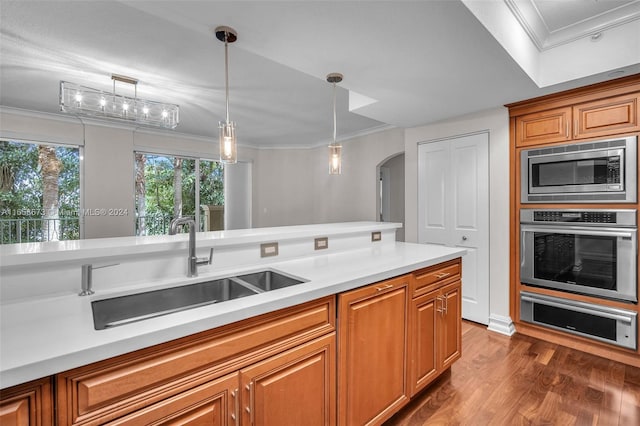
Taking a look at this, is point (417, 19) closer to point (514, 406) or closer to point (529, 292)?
point (514, 406)

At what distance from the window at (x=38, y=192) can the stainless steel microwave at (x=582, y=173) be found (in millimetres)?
5935

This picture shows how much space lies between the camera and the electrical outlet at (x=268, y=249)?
1.88 m

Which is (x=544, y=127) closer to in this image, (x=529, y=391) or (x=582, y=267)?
(x=582, y=267)

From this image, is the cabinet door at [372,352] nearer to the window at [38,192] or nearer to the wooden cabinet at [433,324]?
the wooden cabinet at [433,324]

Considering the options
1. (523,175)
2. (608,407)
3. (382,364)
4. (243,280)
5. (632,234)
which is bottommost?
(608,407)

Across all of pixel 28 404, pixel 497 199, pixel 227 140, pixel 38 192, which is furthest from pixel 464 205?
pixel 38 192

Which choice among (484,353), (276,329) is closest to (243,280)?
(276,329)

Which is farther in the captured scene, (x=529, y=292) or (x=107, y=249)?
(x=529, y=292)

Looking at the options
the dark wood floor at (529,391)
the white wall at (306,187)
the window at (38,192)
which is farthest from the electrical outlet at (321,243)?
the window at (38,192)

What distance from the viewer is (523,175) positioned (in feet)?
9.30

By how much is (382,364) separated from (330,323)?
0.46m

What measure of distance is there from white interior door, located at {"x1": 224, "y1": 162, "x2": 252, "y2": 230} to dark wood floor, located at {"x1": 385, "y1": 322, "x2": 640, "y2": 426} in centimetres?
497

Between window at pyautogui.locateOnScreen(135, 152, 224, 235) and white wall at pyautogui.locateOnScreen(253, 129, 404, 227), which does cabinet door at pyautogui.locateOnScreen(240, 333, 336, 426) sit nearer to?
white wall at pyautogui.locateOnScreen(253, 129, 404, 227)

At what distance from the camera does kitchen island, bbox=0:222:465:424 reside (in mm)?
803
